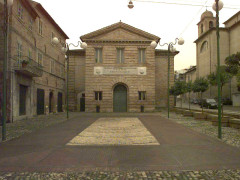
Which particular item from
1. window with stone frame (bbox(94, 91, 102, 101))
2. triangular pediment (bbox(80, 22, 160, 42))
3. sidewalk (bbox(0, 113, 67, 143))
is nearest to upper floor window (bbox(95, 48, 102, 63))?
triangular pediment (bbox(80, 22, 160, 42))

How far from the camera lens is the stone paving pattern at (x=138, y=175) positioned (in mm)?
4340

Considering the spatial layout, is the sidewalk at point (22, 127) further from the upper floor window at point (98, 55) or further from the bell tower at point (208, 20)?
the bell tower at point (208, 20)

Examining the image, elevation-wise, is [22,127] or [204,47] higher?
[204,47]

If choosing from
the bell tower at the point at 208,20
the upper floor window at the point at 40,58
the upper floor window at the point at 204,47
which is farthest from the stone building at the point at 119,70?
the bell tower at the point at 208,20

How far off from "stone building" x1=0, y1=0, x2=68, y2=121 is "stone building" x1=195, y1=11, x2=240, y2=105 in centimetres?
3173

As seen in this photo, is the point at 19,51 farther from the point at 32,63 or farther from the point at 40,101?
the point at 40,101

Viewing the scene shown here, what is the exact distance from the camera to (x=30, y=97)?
17.8 meters

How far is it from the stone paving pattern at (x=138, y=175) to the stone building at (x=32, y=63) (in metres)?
11.2

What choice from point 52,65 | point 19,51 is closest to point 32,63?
point 19,51

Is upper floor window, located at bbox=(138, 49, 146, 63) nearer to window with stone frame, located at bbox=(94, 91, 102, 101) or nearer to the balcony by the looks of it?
window with stone frame, located at bbox=(94, 91, 102, 101)

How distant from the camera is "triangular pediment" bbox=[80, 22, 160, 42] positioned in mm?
24422

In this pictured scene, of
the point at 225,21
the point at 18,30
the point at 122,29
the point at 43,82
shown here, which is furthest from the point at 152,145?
the point at 225,21

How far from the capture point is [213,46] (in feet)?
146

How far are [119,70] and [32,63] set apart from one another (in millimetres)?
10749
